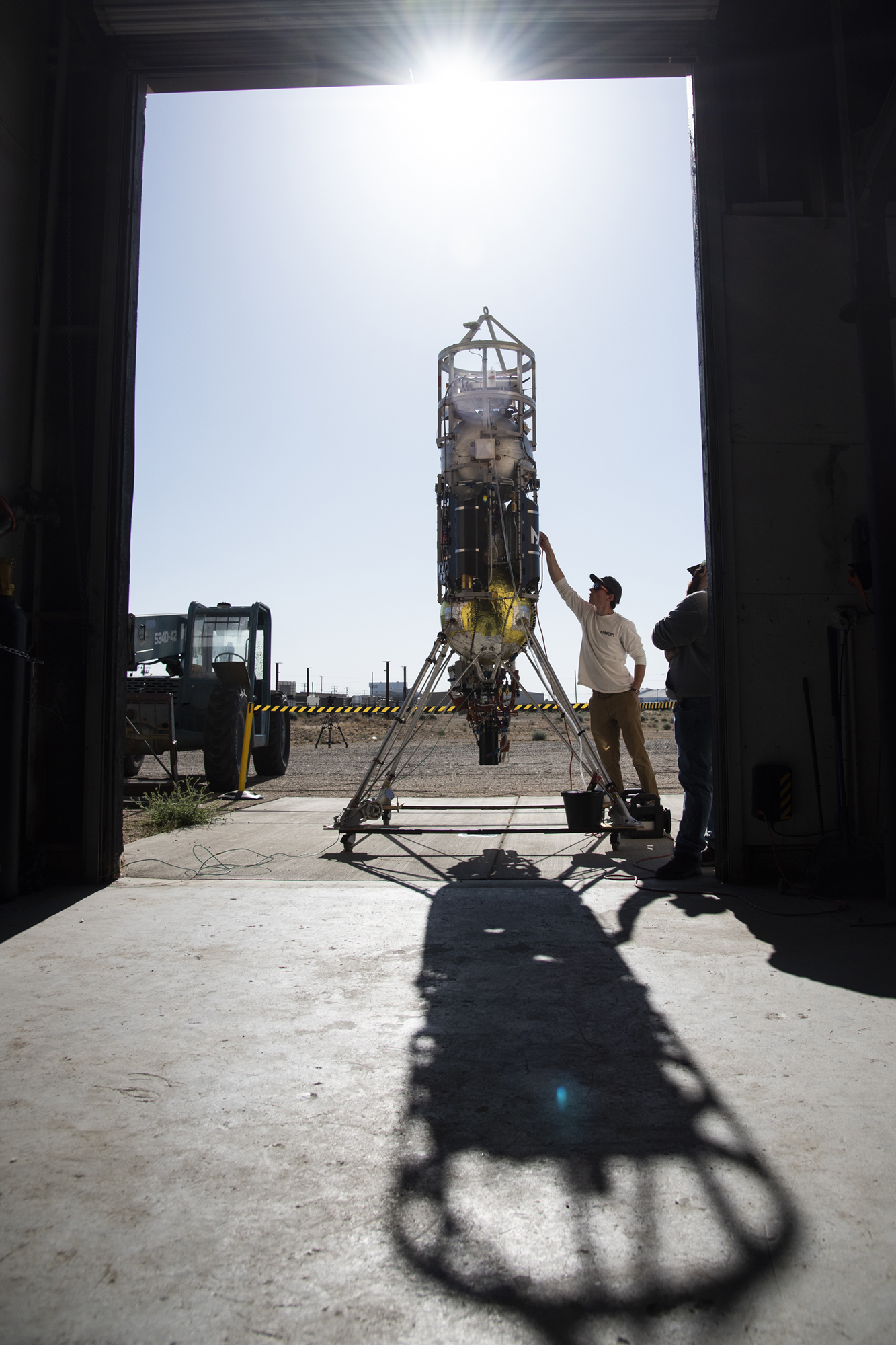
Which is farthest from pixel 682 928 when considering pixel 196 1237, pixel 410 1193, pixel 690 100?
pixel 690 100

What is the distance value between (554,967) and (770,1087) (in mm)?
1066

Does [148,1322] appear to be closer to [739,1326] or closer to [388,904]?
[739,1326]

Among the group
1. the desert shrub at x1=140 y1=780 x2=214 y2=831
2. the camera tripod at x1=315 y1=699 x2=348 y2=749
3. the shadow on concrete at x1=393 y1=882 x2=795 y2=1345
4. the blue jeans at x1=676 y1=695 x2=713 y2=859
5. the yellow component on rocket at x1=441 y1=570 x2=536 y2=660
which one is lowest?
the shadow on concrete at x1=393 y1=882 x2=795 y2=1345

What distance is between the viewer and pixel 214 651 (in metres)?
11.5

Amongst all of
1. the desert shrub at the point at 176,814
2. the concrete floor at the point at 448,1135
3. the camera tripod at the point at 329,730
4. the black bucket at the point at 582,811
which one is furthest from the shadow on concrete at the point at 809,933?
the camera tripod at the point at 329,730

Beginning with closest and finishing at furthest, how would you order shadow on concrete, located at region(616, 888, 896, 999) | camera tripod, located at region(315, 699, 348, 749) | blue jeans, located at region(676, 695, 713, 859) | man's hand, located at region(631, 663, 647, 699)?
shadow on concrete, located at region(616, 888, 896, 999) < blue jeans, located at region(676, 695, 713, 859) < man's hand, located at region(631, 663, 647, 699) < camera tripod, located at region(315, 699, 348, 749)

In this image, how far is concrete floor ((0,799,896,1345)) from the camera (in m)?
1.23

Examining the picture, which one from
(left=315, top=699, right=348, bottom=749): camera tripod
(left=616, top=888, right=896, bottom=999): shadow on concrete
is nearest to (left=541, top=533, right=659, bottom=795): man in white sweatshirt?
(left=616, top=888, right=896, bottom=999): shadow on concrete

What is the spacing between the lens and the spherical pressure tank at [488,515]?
576 cm

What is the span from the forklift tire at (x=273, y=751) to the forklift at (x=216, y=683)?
0.03 ft

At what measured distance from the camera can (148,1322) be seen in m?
1.20

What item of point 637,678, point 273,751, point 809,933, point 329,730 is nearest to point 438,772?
point 273,751

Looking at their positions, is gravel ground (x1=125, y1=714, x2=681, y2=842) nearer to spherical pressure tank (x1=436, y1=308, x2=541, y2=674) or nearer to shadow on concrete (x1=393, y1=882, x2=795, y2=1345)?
spherical pressure tank (x1=436, y1=308, x2=541, y2=674)

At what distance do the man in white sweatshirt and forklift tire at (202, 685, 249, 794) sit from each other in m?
4.74
